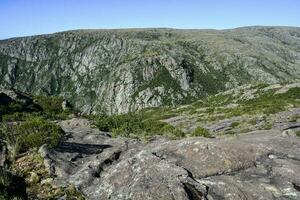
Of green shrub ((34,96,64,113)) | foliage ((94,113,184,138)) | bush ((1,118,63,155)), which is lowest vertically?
green shrub ((34,96,64,113))

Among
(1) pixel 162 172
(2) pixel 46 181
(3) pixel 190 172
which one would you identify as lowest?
(2) pixel 46 181

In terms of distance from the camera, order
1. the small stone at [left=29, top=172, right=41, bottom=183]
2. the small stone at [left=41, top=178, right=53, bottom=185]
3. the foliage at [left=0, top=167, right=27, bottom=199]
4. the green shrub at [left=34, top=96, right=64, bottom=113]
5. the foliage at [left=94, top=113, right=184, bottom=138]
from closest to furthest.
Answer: the foliage at [left=0, top=167, right=27, bottom=199], the small stone at [left=41, top=178, right=53, bottom=185], the small stone at [left=29, top=172, right=41, bottom=183], the foliage at [left=94, top=113, right=184, bottom=138], the green shrub at [left=34, top=96, right=64, bottom=113]

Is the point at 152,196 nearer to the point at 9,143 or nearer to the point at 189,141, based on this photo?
the point at 189,141

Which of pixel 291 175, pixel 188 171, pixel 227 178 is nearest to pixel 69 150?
pixel 188 171

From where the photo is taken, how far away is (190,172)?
2609 cm

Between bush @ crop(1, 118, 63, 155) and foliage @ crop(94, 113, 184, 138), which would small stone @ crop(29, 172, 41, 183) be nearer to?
bush @ crop(1, 118, 63, 155)

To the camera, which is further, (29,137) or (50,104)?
(50,104)

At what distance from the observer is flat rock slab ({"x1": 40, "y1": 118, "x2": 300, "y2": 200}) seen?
23.4m

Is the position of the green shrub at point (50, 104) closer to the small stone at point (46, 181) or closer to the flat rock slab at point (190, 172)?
the flat rock slab at point (190, 172)

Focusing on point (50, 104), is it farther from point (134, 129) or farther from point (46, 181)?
point (46, 181)

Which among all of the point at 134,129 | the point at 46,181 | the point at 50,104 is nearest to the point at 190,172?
the point at 46,181

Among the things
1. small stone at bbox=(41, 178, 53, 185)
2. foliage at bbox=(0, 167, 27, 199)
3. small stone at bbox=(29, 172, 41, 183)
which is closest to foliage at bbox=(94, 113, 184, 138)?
small stone at bbox=(29, 172, 41, 183)

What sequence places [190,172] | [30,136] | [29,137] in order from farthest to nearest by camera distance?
[30,136]
[29,137]
[190,172]

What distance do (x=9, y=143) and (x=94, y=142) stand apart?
16.9 metres
